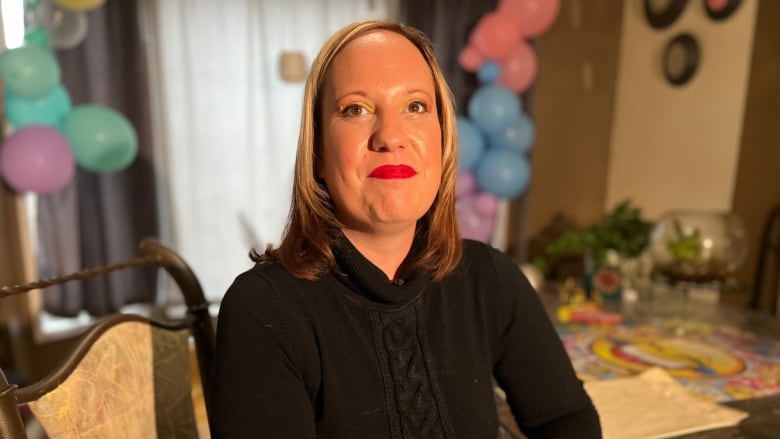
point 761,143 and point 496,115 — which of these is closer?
point 761,143

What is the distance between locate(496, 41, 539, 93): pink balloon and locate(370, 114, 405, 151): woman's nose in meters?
2.18

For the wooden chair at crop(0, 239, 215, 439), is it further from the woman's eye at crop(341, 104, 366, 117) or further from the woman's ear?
the woman's eye at crop(341, 104, 366, 117)

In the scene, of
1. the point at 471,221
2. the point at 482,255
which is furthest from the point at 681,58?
the point at 482,255

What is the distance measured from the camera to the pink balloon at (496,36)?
2.75 m

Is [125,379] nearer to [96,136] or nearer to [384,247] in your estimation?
[384,247]

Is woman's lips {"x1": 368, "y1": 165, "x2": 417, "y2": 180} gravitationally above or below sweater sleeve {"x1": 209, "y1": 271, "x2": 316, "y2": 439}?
above

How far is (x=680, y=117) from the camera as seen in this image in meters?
2.91

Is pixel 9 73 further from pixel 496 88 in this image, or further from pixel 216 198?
pixel 496 88

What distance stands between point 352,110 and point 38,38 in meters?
1.99

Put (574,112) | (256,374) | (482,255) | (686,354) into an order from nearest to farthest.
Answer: (256,374)
(482,255)
(686,354)
(574,112)

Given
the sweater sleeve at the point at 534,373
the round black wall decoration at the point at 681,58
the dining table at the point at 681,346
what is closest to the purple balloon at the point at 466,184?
the dining table at the point at 681,346

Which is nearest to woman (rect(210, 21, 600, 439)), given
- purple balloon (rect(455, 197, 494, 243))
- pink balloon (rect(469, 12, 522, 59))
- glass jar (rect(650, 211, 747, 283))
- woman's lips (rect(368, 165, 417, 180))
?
woman's lips (rect(368, 165, 417, 180))

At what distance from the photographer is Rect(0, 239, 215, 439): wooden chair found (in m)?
0.75

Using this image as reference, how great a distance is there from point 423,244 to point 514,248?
8.46 ft
